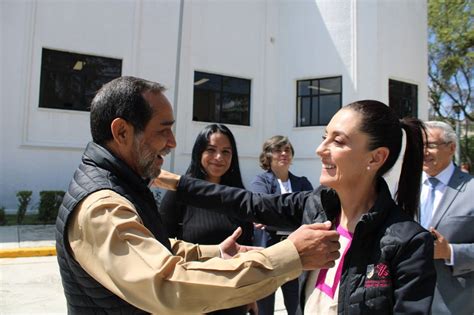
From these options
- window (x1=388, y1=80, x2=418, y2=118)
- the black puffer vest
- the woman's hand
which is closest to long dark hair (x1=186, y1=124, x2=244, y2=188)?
the woman's hand

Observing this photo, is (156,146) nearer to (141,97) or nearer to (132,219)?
(141,97)

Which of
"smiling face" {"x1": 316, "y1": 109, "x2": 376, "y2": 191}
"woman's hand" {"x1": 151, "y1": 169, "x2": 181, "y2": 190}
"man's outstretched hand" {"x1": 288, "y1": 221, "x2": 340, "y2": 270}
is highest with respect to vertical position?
"smiling face" {"x1": 316, "y1": 109, "x2": 376, "y2": 191}

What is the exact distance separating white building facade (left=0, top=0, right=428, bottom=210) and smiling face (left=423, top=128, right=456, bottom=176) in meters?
7.44

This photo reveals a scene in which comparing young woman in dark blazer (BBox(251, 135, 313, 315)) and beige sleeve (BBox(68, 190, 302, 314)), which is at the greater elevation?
young woman in dark blazer (BBox(251, 135, 313, 315))

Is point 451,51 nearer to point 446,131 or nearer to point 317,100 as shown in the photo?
point 317,100

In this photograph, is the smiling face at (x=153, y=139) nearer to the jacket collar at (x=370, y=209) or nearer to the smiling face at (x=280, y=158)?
the jacket collar at (x=370, y=209)

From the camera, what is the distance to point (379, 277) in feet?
4.86

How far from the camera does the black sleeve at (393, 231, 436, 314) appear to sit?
143 cm

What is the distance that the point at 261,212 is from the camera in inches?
87.8

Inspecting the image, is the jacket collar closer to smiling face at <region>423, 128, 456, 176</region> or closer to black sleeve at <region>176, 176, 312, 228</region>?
black sleeve at <region>176, 176, 312, 228</region>

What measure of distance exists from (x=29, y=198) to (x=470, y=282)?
9.16m

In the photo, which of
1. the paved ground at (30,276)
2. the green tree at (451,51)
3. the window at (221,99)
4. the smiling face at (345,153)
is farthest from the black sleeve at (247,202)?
the green tree at (451,51)

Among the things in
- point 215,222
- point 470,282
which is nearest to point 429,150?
point 470,282

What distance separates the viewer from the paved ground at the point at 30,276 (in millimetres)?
4488
